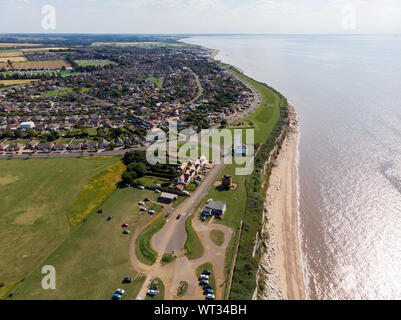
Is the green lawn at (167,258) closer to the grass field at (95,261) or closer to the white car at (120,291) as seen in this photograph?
the grass field at (95,261)

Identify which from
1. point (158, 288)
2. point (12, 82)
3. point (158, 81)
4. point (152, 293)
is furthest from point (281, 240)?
point (12, 82)

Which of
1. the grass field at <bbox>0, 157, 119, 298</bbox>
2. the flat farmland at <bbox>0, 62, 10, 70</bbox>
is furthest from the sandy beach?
the flat farmland at <bbox>0, 62, 10, 70</bbox>

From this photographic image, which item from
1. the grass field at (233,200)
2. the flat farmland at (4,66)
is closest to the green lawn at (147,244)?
the grass field at (233,200)

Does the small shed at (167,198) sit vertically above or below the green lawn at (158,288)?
above

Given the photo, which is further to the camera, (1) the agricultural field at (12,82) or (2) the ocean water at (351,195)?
(1) the agricultural field at (12,82)
